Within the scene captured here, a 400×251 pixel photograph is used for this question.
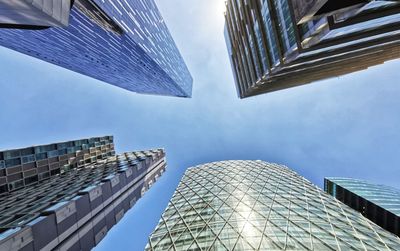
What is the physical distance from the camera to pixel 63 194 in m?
22.4

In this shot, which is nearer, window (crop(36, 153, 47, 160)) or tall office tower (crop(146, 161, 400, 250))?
tall office tower (crop(146, 161, 400, 250))

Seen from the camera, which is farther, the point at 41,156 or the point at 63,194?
the point at 41,156

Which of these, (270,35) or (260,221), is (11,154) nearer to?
(260,221)

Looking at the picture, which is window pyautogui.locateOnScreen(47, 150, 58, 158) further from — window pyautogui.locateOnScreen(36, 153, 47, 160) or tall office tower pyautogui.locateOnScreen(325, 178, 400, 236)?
tall office tower pyautogui.locateOnScreen(325, 178, 400, 236)

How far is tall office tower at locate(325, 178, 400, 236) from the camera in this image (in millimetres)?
40031

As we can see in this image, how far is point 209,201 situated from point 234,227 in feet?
32.7

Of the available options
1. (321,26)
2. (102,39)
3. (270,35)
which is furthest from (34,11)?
(102,39)

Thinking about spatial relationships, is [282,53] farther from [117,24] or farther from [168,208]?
[117,24]

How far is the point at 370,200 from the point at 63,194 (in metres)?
53.0

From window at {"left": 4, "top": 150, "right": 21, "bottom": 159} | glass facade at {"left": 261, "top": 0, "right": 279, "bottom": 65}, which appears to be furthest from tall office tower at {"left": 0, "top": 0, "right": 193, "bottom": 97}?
glass facade at {"left": 261, "top": 0, "right": 279, "bottom": 65}

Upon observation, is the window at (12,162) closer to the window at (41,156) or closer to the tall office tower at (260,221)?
the window at (41,156)

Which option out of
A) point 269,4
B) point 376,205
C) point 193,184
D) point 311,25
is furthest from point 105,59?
point 376,205

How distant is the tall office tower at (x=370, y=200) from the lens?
131 feet

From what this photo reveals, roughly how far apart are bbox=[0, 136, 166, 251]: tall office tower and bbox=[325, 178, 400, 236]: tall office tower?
137 feet
